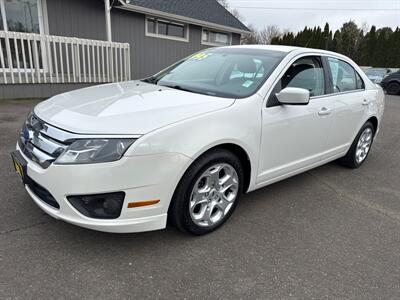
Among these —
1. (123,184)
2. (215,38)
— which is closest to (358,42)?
(215,38)

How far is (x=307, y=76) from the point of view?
3.47m

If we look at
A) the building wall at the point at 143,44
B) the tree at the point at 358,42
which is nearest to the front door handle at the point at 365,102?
the building wall at the point at 143,44

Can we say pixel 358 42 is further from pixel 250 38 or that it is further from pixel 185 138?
pixel 185 138

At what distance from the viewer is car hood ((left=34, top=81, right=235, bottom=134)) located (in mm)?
2223

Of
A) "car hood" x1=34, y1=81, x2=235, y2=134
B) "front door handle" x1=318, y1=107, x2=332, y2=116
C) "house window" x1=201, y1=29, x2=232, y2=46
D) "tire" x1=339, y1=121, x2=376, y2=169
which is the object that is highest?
"house window" x1=201, y1=29, x2=232, y2=46

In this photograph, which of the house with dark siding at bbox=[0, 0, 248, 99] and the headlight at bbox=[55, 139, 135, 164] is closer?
the headlight at bbox=[55, 139, 135, 164]

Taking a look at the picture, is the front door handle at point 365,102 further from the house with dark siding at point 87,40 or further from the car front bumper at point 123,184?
the house with dark siding at point 87,40

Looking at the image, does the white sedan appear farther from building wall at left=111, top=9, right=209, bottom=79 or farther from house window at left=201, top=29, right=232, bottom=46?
house window at left=201, top=29, right=232, bottom=46

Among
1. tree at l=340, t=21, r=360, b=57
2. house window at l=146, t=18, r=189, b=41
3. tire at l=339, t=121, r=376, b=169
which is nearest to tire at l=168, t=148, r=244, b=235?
tire at l=339, t=121, r=376, b=169

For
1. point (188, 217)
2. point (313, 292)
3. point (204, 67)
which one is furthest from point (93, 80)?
point (313, 292)

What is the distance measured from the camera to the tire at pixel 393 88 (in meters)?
16.7

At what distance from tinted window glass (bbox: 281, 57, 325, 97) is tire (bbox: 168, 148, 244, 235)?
3.30 ft

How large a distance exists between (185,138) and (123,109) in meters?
0.54

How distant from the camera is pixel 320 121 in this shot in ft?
11.4
